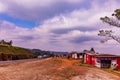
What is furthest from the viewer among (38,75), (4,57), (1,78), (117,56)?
(4,57)

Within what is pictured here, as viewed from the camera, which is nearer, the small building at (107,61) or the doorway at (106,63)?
the small building at (107,61)

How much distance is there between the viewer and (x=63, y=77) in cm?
4619

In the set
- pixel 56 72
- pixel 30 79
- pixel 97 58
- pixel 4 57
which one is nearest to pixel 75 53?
pixel 4 57

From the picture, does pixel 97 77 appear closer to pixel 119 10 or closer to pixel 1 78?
pixel 119 10

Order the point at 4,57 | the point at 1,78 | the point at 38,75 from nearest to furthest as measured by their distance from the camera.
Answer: the point at 1,78, the point at 38,75, the point at 4,57

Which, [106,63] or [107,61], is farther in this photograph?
[106,63]

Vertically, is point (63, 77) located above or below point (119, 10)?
below

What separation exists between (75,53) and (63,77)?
6333cm

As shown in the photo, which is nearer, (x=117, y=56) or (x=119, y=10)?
(x=119, y=10)

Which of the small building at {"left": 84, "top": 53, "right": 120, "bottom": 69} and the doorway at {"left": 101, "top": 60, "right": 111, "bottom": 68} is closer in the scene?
the small building at {"left": 84, "top": 53, "right": 120, "bottom": 69}

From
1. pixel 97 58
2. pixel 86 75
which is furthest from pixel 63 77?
pixel 97 58

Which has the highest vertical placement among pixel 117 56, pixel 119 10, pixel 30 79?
pixel 119 10

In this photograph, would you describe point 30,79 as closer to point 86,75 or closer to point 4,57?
point 86,75

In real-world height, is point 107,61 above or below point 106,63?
above
